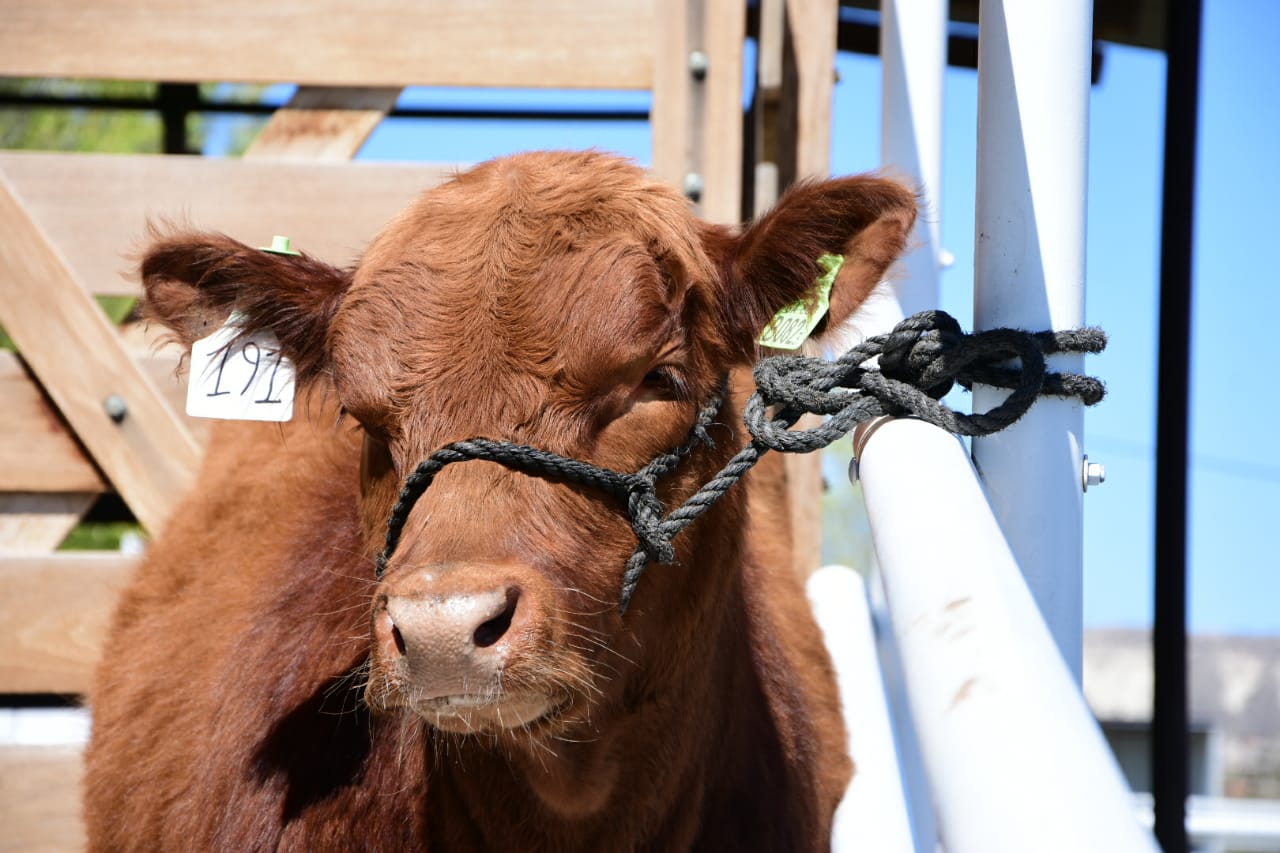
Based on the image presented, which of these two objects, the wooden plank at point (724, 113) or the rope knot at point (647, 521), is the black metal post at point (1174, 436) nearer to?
the wooden plank at point (724, 113)

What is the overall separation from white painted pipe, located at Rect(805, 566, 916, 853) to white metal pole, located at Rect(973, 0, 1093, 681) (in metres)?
1.26

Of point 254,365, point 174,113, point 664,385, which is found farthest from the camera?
point 174,113

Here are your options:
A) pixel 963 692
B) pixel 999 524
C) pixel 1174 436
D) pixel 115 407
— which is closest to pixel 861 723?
pixel 1174 436

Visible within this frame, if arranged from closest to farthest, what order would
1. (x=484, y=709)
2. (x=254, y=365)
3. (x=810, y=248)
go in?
1. (x=484, y=709)
2. (x=810, y=248)
3. (x=254, y=365)

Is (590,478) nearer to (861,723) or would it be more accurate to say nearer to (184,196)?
(861,723)

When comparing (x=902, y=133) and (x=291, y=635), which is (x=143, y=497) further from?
(x=902, y=133)

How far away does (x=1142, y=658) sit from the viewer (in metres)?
20.0

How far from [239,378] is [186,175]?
5.40 ft

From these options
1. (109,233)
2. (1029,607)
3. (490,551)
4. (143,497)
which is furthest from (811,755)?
(109,233)

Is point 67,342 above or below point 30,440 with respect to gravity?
above

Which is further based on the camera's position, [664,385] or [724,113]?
[724,113]

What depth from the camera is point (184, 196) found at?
12.7ft

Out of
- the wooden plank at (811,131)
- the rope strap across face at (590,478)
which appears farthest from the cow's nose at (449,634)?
the wooden plank at (811,131)

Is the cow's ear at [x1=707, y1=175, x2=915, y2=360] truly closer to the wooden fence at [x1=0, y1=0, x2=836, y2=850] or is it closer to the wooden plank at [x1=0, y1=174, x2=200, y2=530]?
the wooden fence at [x1=0, y1=0, x2=836, y2=850]
